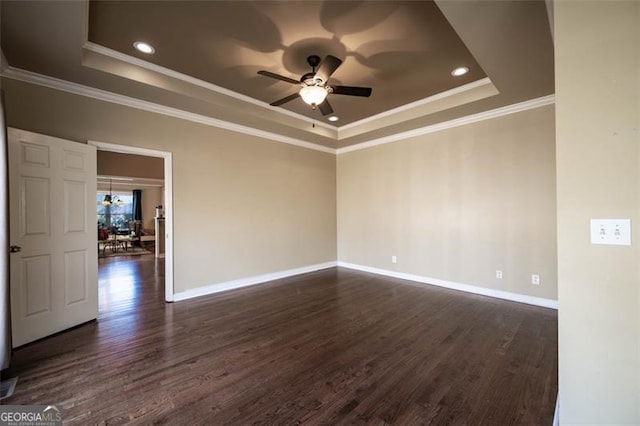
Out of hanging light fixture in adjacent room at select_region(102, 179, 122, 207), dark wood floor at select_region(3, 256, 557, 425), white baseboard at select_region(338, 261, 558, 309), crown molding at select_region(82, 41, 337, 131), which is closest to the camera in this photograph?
dark wood floor at select_region(3, 256, 557, 425)

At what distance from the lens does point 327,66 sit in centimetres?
255

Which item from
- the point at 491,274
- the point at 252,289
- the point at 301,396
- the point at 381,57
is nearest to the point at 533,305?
the point at 491,274

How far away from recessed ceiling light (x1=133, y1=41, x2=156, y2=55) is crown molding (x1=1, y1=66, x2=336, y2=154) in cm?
87

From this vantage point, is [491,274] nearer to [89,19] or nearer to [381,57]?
[381,57]

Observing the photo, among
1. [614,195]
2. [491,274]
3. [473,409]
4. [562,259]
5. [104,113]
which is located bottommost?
[473,409]


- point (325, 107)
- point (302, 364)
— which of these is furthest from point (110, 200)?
point (302, 364)

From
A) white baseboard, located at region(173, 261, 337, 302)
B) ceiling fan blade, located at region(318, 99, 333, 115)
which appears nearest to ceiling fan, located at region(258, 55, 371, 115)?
ceiling fan blade, located at region(318, 99, 333, 115)

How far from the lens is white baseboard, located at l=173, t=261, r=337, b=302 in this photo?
13.4 ft

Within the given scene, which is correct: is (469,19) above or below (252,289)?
above

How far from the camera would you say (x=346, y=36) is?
2689mm

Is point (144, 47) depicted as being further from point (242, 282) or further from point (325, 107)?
point (242, 282)

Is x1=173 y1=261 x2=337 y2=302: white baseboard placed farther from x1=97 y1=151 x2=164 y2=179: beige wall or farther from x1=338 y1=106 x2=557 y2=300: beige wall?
x1=97 y1=151 x2=164 y2=179: beige wall

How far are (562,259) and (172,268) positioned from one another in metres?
4.22

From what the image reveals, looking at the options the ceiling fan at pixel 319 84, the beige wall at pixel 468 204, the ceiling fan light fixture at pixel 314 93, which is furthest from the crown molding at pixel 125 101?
the beige wall at pixel 468 204
